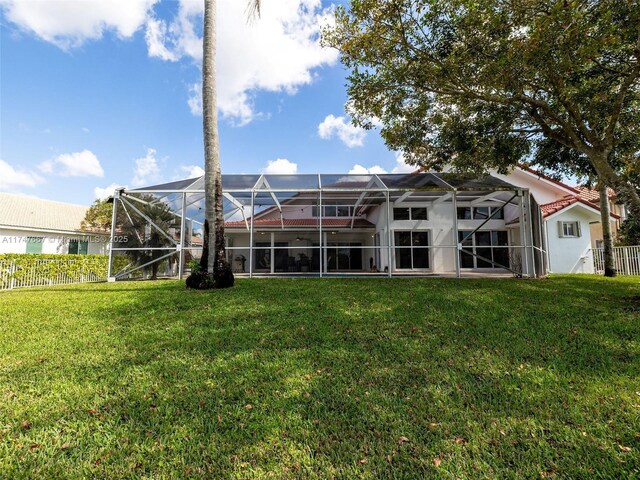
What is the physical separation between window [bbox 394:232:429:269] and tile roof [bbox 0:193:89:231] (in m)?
21.2

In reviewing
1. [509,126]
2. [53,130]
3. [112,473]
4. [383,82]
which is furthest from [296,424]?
[53,130]

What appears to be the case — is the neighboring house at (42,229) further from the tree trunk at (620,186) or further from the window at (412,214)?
the tree trunk at (620,186)

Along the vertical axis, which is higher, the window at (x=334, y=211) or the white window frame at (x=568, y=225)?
the window at (x=334, y=211)

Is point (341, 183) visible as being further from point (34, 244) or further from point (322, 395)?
point (34, 244)

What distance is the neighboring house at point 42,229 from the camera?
17.3 metres

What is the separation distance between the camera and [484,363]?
3.40m

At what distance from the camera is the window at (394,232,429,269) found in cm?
1705

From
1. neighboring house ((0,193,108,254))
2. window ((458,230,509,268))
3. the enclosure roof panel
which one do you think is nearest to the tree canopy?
the enclosure roof panel

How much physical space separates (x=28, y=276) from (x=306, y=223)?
13427 mm

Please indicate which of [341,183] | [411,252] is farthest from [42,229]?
[411,252]

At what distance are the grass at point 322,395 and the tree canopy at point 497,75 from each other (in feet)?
16.6

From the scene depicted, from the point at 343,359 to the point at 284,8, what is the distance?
9.78 m

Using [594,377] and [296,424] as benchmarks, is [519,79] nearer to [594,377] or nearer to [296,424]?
[594,377]

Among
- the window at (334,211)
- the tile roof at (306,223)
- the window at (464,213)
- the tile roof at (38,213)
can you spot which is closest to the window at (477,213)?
the window at (464,213)
